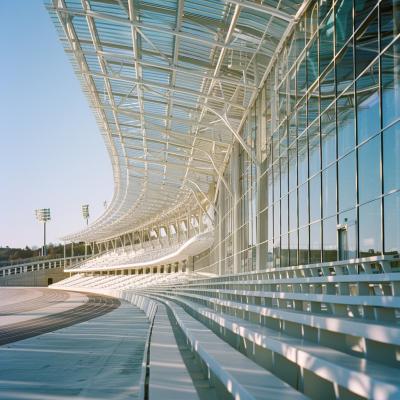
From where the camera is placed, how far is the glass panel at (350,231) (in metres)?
13.0

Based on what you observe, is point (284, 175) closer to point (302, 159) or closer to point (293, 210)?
point (293, 210)

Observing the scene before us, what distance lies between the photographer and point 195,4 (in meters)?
19.4

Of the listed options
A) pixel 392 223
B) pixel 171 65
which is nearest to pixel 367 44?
pixel 392 223

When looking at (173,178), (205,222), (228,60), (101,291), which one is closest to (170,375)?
(228,60)

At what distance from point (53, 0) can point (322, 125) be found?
9.52 meters

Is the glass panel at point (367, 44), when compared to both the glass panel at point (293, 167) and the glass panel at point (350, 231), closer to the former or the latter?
the glass panel at point (350, 231)

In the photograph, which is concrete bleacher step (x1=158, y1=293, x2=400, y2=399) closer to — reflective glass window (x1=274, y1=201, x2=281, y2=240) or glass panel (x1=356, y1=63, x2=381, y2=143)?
glass panel (x1=356, y1=63, x2=381, y2=143)

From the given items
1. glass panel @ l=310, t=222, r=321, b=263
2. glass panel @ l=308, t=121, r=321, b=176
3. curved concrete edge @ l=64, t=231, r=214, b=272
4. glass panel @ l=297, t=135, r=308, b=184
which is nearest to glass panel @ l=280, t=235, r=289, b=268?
glass panel @ l=297, t=135, r=308, b=184

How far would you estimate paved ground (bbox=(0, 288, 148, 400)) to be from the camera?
9.01 metres

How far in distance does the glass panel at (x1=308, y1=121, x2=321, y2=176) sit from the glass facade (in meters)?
0.02

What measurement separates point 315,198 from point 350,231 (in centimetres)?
312

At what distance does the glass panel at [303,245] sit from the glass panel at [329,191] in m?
1.89

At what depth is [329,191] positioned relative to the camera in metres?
15.0

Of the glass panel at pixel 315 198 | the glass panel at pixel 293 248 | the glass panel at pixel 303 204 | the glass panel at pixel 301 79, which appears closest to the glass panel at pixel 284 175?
the glass panel at pixel 293 248
